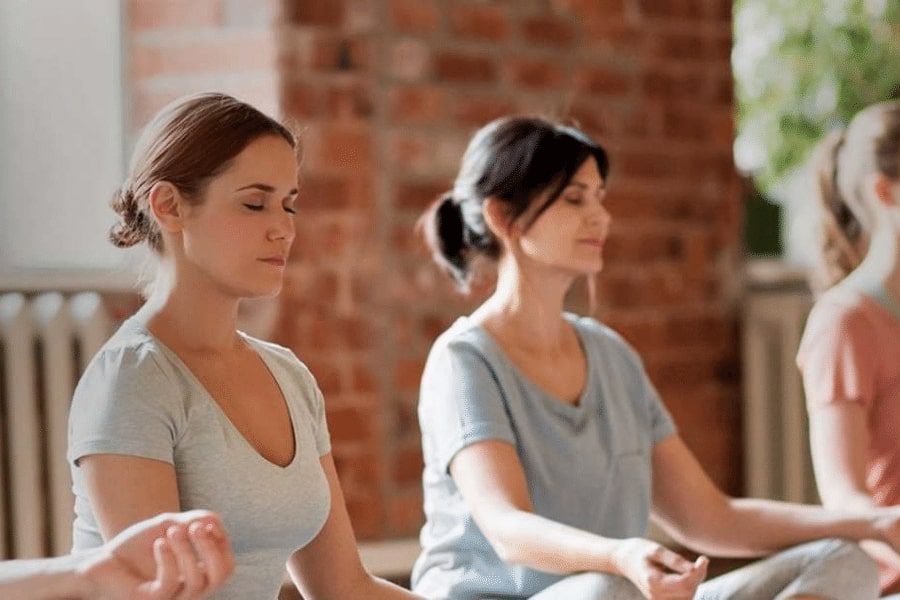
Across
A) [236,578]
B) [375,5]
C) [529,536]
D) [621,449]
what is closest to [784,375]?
[375,5]

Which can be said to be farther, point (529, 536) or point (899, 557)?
point (899, 557)

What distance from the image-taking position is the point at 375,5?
2.94m

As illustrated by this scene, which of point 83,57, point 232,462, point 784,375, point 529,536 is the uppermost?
point 83,57

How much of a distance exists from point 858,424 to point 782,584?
32cm

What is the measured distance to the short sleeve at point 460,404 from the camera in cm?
189

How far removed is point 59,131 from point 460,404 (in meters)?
1.46

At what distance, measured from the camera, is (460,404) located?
191 centimetres

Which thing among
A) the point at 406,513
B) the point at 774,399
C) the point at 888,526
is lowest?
the point at 406,513

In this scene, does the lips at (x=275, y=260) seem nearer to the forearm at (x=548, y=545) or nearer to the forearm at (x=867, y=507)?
the forearm at (x=548, y=545)

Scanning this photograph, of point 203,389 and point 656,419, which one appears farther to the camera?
point 656,419

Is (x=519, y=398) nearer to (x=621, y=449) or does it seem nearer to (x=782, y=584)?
(x=621, y=449)

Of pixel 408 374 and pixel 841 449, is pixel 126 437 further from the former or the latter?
pixel 408 374

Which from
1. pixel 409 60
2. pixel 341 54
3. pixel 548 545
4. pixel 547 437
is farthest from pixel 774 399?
pixel 548 545

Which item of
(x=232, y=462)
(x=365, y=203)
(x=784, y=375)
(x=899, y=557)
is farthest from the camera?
(x=784, y=375)
